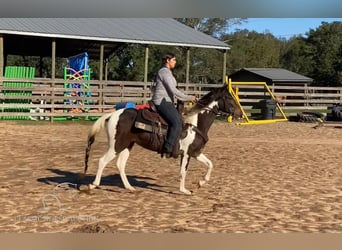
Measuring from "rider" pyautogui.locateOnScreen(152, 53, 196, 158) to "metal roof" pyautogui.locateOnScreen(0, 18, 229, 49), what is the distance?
13.0m

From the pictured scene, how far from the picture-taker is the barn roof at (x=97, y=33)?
20750 mm

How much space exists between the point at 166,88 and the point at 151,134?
0.65m

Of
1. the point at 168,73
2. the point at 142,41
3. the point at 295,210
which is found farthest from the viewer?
the point at 142,41

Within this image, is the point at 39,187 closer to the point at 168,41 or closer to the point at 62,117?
the point at 62,117

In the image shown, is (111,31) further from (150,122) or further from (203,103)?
(150,122)

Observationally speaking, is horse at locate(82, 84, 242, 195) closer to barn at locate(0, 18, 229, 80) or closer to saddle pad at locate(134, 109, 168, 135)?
saddle pad at locate(134, 109, 168, 135)

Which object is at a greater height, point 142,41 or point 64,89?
point 142,41

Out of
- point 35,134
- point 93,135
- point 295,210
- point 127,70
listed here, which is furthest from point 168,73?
point 127,70

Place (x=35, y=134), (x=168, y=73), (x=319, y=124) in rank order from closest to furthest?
(x=168, y=73), (x=35, y=134), (x=319, y=124)

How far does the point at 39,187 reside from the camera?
6.79 m

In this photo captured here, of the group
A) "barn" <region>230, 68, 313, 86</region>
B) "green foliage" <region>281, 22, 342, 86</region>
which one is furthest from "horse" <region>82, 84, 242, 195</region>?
"green foliage" <region>281, 22, 342, 86</region>

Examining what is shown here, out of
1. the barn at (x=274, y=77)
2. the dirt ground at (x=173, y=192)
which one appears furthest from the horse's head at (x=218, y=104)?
the barn at (x=274, y=77)

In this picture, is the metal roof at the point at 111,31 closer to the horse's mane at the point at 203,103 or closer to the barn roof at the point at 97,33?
the barn roof at the point at 97,33
